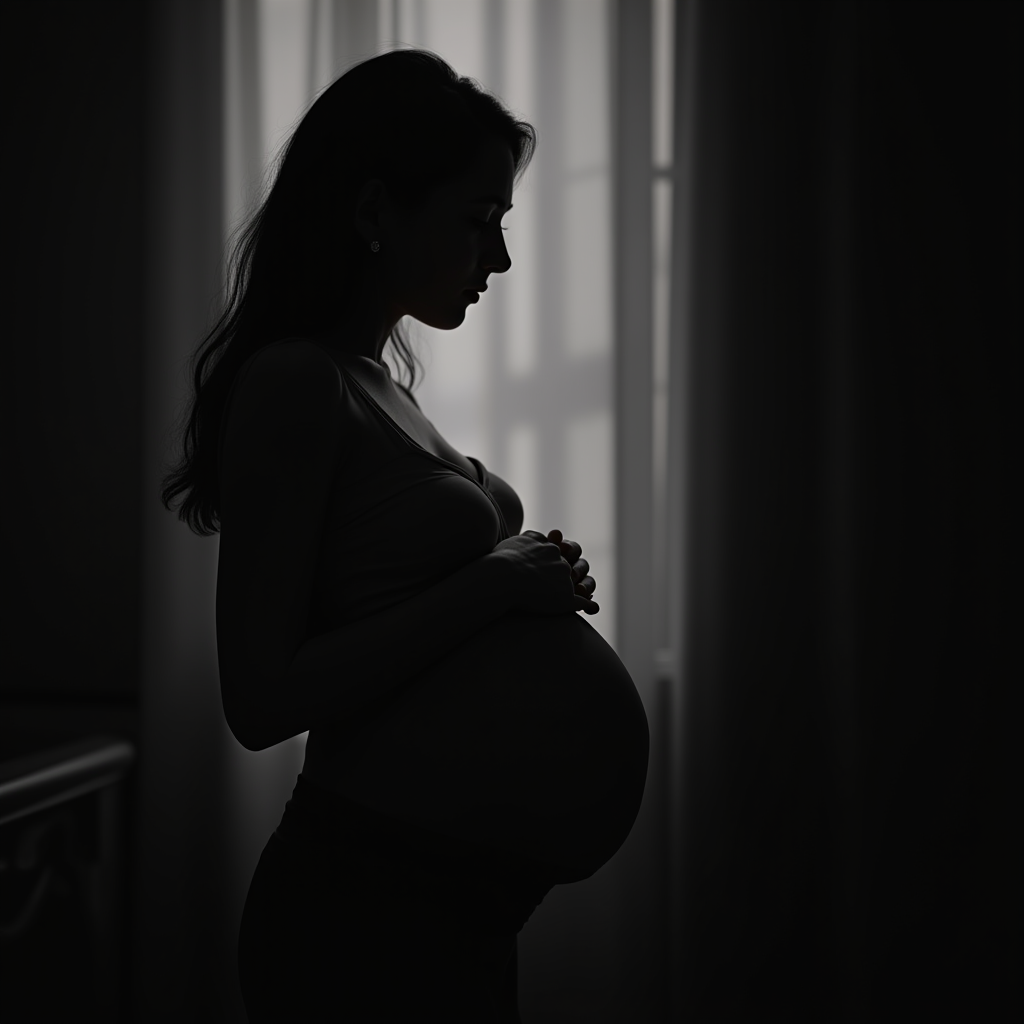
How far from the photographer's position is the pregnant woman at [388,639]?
67cm

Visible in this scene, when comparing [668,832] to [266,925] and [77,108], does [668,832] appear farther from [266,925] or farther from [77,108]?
[77,108]

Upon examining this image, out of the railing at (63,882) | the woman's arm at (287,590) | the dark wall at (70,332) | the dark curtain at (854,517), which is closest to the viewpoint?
the woman's arm at (287,590)

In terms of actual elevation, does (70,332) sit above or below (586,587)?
above

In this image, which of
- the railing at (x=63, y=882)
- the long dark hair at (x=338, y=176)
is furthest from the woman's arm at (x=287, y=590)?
the railing at (x=63, y=882)

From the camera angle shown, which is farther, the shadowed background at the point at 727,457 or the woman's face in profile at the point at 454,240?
the shadowed background at the point at 727,457

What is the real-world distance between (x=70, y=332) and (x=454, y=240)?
135cm

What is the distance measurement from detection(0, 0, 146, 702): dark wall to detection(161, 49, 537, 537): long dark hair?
1.12m

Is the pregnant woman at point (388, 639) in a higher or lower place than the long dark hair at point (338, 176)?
lower

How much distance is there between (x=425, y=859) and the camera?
0.68 metres

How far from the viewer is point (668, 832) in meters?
1.57

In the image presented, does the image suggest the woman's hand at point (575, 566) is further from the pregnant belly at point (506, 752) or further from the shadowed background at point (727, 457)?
the shadowed background at point (727, 457)

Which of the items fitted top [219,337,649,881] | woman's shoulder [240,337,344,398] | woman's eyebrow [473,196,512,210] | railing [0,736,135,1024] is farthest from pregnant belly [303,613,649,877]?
railing [0,736,135,1024]

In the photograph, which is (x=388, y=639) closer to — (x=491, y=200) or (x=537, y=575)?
(x=537, y=575)

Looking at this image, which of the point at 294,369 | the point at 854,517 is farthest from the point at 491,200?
the point at 854,517
